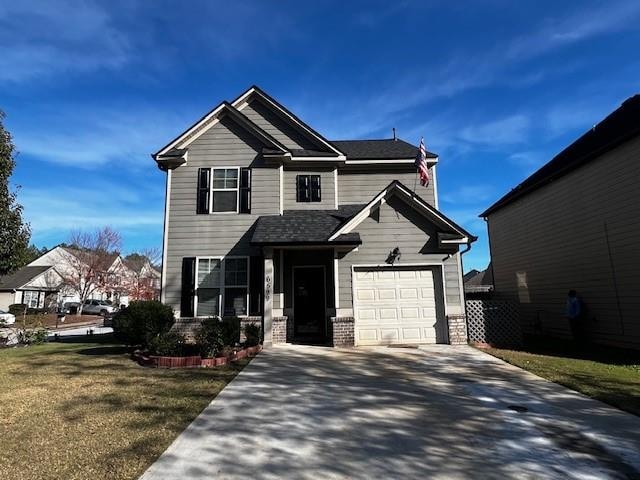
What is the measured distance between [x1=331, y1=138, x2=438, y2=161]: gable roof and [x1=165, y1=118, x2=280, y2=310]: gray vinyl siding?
135 inches

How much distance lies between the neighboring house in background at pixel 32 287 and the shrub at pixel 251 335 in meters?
40.3

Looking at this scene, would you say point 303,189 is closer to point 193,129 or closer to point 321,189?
point 321,189

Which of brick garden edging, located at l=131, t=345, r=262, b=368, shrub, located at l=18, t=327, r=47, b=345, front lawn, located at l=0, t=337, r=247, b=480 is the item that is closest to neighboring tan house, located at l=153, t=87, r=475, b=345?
brick garden edging, located at l=131, t=345, r=262, b=368

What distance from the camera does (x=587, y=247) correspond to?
1317 centimetres

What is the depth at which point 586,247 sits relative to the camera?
520 inches

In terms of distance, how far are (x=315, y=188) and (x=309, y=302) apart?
4.03 m

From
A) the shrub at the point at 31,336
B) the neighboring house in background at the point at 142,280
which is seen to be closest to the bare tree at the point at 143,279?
the neighboring house in background at the point at 142,280

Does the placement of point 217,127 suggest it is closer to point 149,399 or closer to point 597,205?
point 149,399

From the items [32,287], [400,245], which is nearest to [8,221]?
[400,245]

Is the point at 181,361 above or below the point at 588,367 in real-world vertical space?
above

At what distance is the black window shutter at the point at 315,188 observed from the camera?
1448 centimetres

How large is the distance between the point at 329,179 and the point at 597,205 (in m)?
8.50

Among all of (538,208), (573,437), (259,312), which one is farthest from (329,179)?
(573,437)

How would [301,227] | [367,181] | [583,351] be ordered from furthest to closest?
1. [367,181]
2. [301,227]
3. [583,351]
